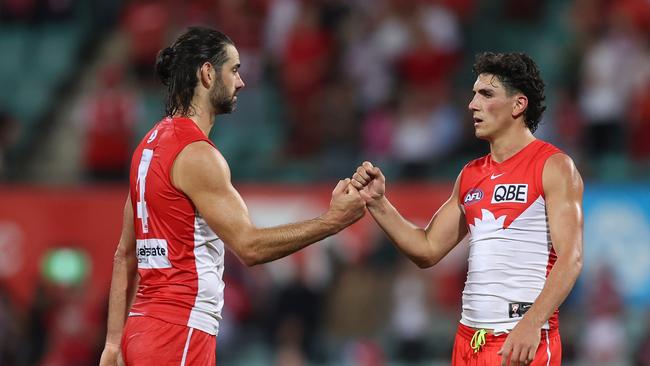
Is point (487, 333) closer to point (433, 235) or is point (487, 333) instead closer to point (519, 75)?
point (433, 235)

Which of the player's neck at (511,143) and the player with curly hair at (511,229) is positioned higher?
the player's neck at (511,143)

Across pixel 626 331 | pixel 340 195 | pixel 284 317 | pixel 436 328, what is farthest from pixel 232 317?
pixel 340 195

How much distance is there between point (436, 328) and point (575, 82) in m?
3.32

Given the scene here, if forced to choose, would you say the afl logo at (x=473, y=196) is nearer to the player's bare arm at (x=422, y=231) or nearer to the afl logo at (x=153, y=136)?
the player's bare arm at (x=422, y=231)

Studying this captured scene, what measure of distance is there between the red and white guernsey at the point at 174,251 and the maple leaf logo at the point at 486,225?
1480 millimetres

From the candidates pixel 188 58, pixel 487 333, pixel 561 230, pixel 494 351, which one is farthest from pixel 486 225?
pixel 188 58

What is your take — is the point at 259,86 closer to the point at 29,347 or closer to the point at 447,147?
the point at 447,147

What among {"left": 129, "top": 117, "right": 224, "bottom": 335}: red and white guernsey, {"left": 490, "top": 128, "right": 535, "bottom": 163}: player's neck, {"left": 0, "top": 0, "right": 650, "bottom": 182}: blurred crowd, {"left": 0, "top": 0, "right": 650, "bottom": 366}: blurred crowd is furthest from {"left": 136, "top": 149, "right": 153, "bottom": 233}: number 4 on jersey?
{"left": 0, "top": 0, "right": 650, "bottom": 182}: blurred crowd

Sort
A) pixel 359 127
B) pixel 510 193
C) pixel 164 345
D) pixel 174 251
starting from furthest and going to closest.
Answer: pixel 359 127 → pixel 510 193 → pixel 174 251 → pixel 164 345

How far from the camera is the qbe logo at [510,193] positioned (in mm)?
6551

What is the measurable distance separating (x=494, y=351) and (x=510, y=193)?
880mm

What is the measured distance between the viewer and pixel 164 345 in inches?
242

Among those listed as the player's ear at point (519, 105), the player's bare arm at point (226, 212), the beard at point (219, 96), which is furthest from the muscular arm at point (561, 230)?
the beard at point (219, 96)

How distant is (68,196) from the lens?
13445 millimetres
